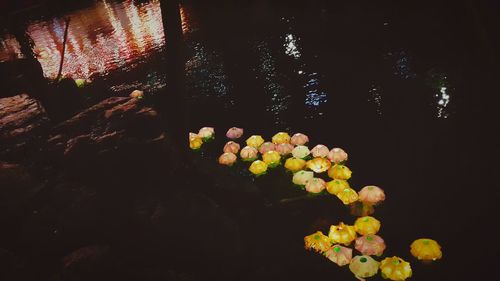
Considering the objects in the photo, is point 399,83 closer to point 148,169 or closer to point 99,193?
point 148,169

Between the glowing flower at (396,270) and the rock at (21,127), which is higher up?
the rock at (21,127)

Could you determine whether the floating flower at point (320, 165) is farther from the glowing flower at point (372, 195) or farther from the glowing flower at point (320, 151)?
the glowing flower at point (372, 195)

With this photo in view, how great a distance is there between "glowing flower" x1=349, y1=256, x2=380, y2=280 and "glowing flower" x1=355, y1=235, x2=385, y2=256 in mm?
448

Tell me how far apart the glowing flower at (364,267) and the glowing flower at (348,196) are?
5.79 ft

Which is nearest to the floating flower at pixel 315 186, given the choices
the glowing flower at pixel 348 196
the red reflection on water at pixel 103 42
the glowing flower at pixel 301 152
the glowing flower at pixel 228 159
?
the glowing flower at pixel 348 196

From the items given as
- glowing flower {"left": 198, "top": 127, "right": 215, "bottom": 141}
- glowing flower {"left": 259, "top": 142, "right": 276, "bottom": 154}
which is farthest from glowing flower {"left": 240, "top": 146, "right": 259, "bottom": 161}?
glowing flower {"left": 198, "top": 127, "right": 215, "bottom": 141}

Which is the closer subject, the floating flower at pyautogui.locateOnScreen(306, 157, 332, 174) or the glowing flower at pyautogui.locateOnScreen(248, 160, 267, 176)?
the floating flower at pyautogui.locateOnScreen(306, 157, 332, 174)

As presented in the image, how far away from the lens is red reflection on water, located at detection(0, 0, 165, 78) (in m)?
19.7

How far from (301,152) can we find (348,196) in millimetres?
2041

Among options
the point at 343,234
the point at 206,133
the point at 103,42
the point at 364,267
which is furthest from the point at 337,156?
the point at 103,42

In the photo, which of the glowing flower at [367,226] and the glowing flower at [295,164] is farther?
the glowing flower at [295,164]

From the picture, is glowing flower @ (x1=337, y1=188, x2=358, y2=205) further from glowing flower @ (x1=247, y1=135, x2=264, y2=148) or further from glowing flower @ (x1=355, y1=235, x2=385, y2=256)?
glowing flower @ (x1=247, y1=135, x2=264, y2=148)

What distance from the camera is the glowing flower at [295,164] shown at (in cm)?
905

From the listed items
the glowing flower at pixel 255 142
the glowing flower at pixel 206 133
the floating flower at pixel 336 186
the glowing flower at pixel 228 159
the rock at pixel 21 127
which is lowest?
the glowing flower at pixel 206 133
